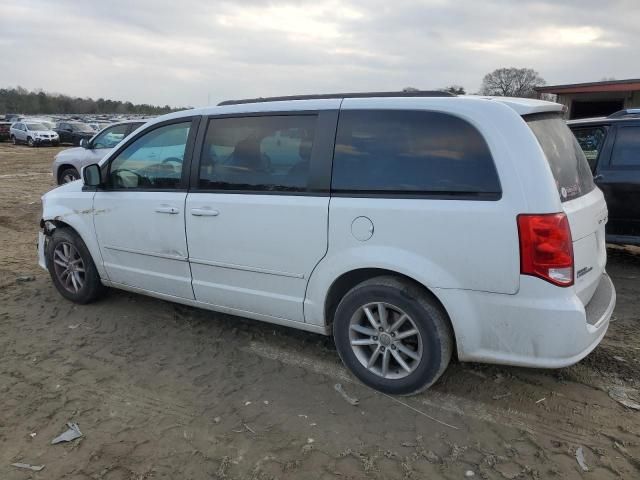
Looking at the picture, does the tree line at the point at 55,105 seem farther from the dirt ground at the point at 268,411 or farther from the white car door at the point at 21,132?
the dirt ground at the point at 268,411

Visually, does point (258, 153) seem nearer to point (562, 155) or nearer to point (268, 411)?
point (268, 411)

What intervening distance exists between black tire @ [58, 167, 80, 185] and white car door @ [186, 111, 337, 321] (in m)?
8.79

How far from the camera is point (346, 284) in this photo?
11.4ft

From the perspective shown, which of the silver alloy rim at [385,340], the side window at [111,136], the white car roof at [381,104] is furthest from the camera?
the side window at [111,136]

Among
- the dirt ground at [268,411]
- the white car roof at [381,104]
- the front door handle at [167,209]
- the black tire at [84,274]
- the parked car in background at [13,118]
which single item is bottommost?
the dirt ground at [268,411]

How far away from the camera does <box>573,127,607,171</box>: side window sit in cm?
595

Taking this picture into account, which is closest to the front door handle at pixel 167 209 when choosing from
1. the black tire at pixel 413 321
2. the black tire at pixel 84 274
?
the black tire at pixel 84 274

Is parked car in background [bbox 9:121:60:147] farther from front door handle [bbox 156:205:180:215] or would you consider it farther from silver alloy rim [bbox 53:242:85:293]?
front door handle [bbox 156:205:180:215]

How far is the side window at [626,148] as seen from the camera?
576cm

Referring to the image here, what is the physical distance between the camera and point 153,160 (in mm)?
4262

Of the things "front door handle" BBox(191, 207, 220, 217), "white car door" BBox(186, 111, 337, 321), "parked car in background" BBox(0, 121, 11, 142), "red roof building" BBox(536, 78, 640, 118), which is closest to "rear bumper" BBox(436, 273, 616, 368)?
"white car door" BBox(186, 111, 337, 321)

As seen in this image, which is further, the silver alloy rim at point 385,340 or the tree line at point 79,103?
the tree line at point 79,103

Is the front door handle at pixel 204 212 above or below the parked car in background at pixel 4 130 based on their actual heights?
above

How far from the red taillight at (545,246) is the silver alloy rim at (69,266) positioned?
3.84m
